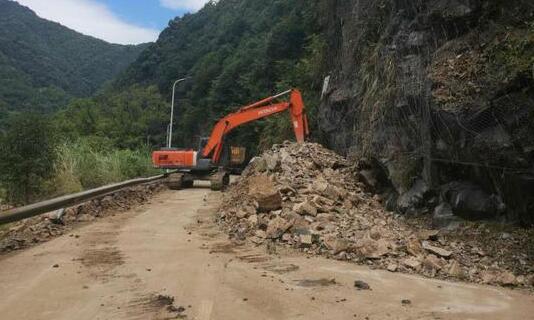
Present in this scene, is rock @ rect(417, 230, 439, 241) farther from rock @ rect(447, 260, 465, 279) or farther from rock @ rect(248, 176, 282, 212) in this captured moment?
rock @ rect(248, 176, 282, 212)

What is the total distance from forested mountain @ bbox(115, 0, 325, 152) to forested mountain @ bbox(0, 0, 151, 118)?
12300 mm

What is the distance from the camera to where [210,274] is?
7.59 m

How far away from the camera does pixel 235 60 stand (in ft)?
186

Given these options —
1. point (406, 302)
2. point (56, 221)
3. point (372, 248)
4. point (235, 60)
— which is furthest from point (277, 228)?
point (235, 60)

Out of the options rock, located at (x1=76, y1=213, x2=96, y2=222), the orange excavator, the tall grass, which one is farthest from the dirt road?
the orange excavator

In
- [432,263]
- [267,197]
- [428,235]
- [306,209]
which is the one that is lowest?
[432,263]

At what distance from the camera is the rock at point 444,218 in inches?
380

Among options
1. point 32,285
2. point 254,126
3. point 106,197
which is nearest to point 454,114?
point 32,285

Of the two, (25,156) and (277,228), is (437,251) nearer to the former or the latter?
(277,228)

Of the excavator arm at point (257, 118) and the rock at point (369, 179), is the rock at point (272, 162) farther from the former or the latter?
the excavator arm at point (257, 118)

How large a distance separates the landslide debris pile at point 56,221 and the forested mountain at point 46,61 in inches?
1969

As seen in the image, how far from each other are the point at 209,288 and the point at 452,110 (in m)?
5.40

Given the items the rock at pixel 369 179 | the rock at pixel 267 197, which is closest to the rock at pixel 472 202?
the rock at pixel 369 179

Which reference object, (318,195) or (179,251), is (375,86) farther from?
(179,251)
